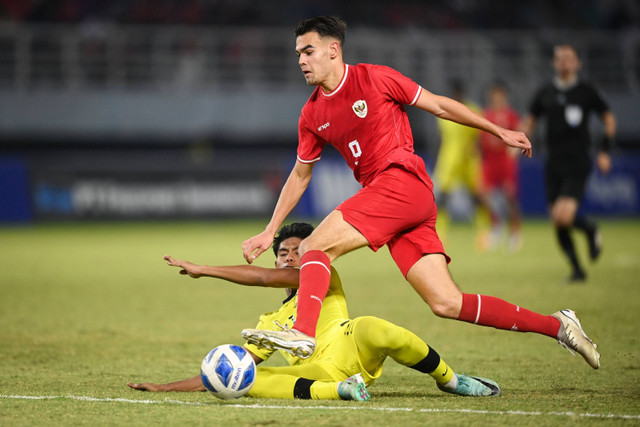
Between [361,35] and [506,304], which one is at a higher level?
[361,35]

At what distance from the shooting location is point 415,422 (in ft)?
14.1

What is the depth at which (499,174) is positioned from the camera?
1688 centimetres

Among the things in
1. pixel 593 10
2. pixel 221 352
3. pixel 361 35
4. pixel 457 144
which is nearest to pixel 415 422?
pixel 221 352

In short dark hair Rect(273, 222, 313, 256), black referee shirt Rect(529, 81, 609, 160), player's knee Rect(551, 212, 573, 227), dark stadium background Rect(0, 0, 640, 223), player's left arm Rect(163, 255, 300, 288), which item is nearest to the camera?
player's left arm Rect(163, 255, 300, 288)

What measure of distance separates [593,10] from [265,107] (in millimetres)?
10760

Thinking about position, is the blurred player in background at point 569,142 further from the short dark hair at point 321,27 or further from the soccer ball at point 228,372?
the soccer ball at point 228,372

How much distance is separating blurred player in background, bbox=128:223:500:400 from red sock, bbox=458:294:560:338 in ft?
1.18

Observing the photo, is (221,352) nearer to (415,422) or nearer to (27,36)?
(415,422)

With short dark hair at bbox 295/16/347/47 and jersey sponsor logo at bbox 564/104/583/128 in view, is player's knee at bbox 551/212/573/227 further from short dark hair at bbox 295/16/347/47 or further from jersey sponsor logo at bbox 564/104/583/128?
short dark hair at bbox 295/16/347/47

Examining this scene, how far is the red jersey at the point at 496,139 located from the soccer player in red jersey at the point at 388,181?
418 inches

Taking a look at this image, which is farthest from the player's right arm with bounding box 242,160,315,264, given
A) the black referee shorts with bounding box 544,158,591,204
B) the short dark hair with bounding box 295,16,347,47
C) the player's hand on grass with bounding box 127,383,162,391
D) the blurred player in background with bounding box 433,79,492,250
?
the blurred player in background with bounding box 433,79,492,250

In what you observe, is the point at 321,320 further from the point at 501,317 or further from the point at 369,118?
the point at 369,118

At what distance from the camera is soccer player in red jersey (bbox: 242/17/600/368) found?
513cm

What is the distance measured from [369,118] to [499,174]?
39.3 ft
